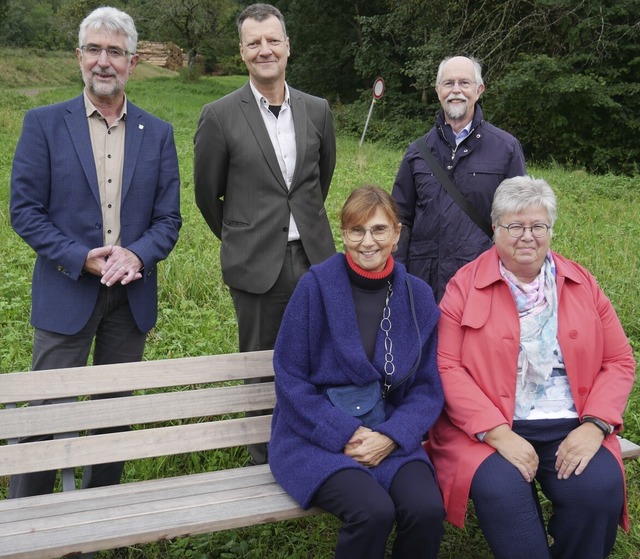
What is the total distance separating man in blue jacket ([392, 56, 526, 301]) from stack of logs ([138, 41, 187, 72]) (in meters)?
50.4

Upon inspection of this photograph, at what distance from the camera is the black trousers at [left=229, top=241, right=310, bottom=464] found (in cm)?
375

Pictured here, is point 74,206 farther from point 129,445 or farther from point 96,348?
point 129,445

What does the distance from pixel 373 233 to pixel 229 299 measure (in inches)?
128

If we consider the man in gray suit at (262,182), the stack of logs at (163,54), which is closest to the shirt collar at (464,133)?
the man in gray suit at (262,182)

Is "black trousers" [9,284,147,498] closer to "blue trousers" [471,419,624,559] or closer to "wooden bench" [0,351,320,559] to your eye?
"wooden bench" [0,351,320,559]

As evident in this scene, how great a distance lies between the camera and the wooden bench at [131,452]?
8.78 ft

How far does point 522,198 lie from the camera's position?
313cm

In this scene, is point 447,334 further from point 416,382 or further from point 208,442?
point 208,442

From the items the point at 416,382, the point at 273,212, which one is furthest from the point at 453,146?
the point at 416,382

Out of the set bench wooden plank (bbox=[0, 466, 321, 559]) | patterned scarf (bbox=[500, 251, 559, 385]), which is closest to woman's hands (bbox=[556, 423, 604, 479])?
patterned scarf (bbox=[500, 251, 559, 385])

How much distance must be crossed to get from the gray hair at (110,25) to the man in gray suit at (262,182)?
622 mm

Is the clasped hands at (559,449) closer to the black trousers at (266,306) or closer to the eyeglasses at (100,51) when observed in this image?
the black trousers at (266,306)

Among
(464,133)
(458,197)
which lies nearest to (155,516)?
(458,197)

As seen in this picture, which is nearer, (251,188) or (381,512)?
(381,512)
